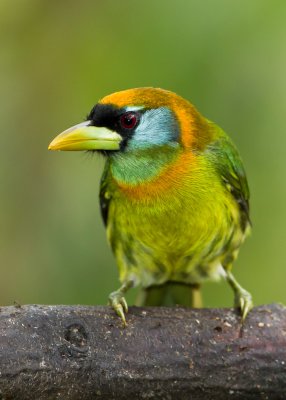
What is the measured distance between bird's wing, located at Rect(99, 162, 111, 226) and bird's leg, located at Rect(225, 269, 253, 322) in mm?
660

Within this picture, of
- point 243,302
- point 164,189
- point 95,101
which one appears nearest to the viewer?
point 164,189

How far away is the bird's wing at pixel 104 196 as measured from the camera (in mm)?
4492

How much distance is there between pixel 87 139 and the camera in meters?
4.07

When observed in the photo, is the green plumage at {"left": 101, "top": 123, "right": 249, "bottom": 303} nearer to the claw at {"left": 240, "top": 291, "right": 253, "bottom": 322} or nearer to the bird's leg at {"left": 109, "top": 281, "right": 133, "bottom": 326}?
the bird's leg at {"left": 109, "top": 281, "right": 133, "bottom": 326}

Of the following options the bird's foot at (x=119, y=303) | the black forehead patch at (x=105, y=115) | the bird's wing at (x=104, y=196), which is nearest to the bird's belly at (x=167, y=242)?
the bird's wing at (x=104, y=196)

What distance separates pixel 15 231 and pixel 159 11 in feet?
4.65

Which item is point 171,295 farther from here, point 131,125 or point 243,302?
point 131,125

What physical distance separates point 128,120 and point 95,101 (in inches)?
21.7

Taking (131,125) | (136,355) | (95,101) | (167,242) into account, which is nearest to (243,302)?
(167,242)

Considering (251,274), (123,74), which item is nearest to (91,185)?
(123,74)

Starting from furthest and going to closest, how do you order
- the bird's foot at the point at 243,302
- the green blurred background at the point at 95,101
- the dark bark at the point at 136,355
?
the green blurred background at the point at 95,101 → the bird's foot at the point at 243,302 → the dark bark at the point at 136,355

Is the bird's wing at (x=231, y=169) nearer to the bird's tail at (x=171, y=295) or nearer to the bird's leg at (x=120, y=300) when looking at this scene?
the bird's tail at (x=171, y=295)

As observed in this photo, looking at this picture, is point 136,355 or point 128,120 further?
point 128,120

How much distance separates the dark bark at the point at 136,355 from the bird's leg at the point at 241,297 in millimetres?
147
